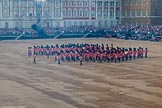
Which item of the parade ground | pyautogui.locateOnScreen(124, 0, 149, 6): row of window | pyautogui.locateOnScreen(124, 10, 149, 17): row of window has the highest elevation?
pyautogui.locateOnScreen(124, 0, 149, 6): row of window

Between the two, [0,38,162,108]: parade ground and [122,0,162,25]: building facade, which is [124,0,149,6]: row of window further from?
[0,38,162,108]: parade ground

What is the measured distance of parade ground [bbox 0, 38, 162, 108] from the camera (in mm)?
27016

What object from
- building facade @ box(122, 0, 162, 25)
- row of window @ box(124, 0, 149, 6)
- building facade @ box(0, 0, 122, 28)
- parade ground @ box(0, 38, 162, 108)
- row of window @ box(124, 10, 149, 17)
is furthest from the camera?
row of window @ box(124, 10, 149, 17)

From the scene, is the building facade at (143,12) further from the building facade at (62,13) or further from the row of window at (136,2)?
the building facade at (62,13)

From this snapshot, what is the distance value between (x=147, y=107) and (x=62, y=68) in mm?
18342

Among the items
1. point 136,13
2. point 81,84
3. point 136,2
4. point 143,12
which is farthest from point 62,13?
point 81,84

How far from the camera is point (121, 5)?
136 m

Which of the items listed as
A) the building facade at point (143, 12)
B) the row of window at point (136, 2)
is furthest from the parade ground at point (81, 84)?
the row of window at point (136, 2)

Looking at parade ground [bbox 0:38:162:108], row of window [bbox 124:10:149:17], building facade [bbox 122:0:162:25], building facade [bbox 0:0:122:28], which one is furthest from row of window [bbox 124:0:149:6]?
parade ground [bbox 0:38:162:108]

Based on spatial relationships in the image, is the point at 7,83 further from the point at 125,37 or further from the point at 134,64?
the point at 125,37

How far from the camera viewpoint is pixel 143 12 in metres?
126

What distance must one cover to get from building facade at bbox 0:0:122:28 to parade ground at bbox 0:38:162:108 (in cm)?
7291

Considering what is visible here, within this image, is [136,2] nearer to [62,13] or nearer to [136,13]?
[136,13]

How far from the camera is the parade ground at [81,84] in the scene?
2702 cm
